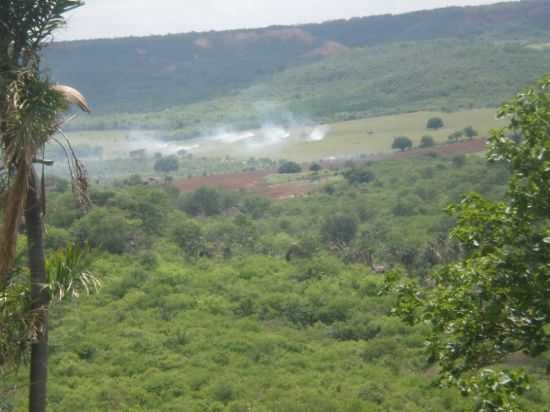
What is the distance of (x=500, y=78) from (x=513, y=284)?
11290cm

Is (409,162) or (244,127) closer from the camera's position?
(409,162)

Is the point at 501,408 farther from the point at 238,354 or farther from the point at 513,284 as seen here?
the point at 238,354

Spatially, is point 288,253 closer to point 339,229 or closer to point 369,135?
point 339,229

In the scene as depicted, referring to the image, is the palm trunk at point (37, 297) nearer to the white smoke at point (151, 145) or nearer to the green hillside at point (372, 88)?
the green hillside at point (372, 88)

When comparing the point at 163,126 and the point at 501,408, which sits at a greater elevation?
the point at 501,408

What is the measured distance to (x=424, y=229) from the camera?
46938mm

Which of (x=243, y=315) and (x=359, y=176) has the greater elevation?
(x=243, y=315)

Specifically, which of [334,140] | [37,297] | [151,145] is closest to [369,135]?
[334,140]

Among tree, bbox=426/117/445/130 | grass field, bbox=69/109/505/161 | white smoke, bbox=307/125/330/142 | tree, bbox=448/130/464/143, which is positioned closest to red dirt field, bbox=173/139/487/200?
tree, bbox=448/130/464/143

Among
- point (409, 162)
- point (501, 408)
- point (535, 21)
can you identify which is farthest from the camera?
point (535, 21)

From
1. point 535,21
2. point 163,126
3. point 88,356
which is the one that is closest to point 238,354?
point 88,356

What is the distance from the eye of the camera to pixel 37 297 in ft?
21.4

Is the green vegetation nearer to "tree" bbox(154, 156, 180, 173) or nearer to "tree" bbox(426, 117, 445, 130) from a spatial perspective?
"tree" bbox(426, 117, 445, 130)

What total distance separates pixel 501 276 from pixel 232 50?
164370mm
